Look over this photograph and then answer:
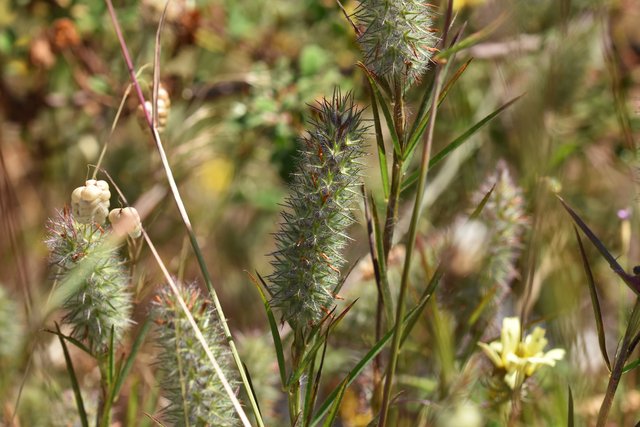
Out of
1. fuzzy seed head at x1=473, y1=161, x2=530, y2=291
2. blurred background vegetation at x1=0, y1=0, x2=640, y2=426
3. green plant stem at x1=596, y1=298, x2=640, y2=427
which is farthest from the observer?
blurred background vegetation at x1=0, y1=0, x2=640, y2=426

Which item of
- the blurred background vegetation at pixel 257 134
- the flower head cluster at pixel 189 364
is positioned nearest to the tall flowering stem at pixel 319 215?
the flower head cluster at pixel 189 364

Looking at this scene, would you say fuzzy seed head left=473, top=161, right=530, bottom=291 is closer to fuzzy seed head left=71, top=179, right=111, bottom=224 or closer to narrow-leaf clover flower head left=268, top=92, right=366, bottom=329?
narrow-leaf clover flower head left=268, top=92, right=366, bottom=329

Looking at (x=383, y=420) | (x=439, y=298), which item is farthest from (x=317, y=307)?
(x=439, y=298)

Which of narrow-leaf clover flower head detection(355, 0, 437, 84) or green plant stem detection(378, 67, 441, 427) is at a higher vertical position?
narrow-leaf clover flower head detection(355, 0, 437, 84)

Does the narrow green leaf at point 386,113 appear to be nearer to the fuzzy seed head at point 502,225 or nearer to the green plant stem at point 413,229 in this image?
the green plant stem at point 413,229

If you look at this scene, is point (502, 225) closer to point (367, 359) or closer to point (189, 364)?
point (367, 359)

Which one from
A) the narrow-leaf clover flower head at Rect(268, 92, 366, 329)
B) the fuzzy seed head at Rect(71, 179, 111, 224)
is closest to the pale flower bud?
the fuzzy seed head at Rect(71, 179, 111, 224)
